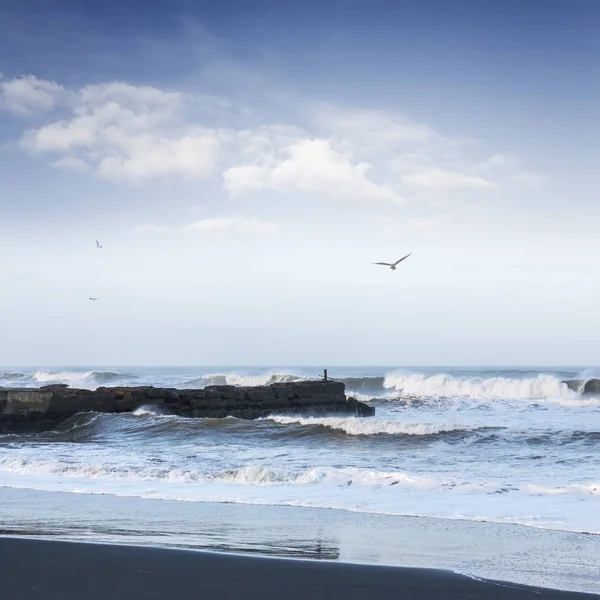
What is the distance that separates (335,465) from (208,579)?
7527 mm

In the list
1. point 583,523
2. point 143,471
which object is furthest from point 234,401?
point 583,523

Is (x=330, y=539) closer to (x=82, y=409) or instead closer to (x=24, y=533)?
(x=24, y=533)

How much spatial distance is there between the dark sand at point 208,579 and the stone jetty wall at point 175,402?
15.6 metres

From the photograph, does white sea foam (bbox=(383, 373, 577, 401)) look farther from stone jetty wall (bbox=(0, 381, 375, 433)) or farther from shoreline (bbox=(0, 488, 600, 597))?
shoreline (bbox=(0, 488, 600, 597))

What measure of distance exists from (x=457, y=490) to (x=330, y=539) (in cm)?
362

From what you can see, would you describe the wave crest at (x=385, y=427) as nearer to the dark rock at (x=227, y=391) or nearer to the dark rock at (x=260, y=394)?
the dark rock at (x=260, y=394)

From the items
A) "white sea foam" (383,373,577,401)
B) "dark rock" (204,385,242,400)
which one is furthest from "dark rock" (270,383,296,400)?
"white sea foam" (383,373,577,401)

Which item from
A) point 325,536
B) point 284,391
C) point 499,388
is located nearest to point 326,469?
point 325,536

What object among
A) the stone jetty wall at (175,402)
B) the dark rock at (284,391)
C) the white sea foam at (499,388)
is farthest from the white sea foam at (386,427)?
the white sea foam at (499,388)

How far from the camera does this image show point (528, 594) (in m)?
4.99

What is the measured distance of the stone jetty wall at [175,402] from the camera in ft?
68.2

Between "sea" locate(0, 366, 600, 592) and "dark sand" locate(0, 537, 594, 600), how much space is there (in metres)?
0.66

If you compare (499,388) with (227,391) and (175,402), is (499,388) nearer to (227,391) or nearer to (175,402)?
(227,391)

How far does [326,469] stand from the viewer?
37.9 ft
